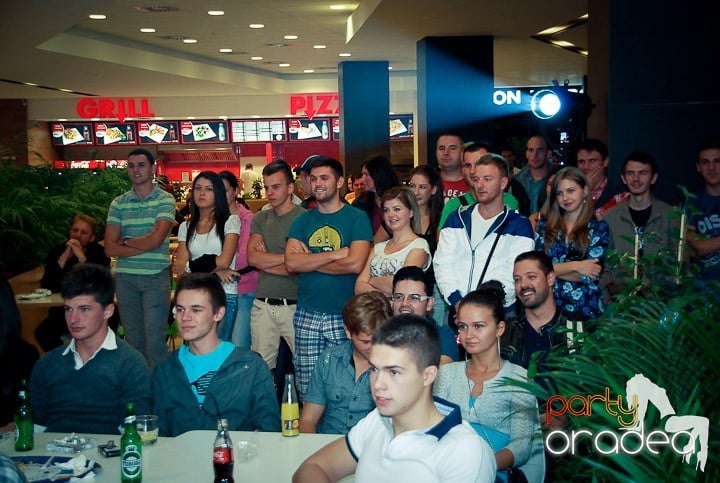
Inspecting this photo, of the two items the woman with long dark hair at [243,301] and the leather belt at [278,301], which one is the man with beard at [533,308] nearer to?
the leather belt at [278,301]

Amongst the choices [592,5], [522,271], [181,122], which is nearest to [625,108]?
[592,5]

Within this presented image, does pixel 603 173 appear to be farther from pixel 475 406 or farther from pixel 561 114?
pixel 475 406

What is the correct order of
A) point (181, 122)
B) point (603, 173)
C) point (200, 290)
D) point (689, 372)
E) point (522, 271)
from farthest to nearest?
point (181, 122) → point (603, 173) → point (522, 271) → point (200, 290) → point (689, 372)

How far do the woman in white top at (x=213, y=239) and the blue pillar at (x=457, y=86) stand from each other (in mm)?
5845

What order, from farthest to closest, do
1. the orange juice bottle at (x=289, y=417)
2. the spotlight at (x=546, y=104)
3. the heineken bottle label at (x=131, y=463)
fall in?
the spotlight at (x=546, y=104) → the orange juice bottle at (x=289, y=417) → the heineken bottle label at (x=131, y=463)

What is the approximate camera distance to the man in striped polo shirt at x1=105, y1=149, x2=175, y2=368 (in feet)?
20.4

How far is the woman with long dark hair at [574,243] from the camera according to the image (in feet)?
15.1

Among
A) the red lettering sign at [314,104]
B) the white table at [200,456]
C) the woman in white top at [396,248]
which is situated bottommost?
the white table at [200,456]

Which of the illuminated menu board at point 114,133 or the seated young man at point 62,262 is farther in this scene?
the illuminated menu board at point 114,133

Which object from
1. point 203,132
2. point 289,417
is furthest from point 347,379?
point 203,132

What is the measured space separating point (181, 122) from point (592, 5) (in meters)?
14.4

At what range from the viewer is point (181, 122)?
20.3 meters

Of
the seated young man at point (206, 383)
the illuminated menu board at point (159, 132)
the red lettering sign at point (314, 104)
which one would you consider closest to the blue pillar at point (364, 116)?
the red lettering sign at point (314, 104)

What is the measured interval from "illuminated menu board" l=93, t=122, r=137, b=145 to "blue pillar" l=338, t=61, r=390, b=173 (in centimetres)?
770
